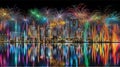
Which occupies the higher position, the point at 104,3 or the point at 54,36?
the point at 104,3

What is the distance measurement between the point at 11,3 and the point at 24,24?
55 centimetres

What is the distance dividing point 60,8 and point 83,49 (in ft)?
3.36

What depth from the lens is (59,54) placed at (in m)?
7.41

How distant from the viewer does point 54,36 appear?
24.4ft

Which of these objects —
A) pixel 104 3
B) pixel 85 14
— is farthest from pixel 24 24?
pixel 104 3

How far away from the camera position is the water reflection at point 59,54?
24.1 feet

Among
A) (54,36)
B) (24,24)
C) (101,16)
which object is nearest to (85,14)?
(101,16)

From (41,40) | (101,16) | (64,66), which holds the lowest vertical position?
(64,66)

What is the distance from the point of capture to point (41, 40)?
7.44 metres

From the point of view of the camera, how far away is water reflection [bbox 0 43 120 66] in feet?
24.1

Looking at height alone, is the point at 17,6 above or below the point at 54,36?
above

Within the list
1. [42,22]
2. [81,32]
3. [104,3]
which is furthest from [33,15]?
[104,3]

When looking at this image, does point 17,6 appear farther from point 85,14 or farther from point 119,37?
point 119,37

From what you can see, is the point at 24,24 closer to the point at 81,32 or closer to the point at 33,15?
the point at 33,15
